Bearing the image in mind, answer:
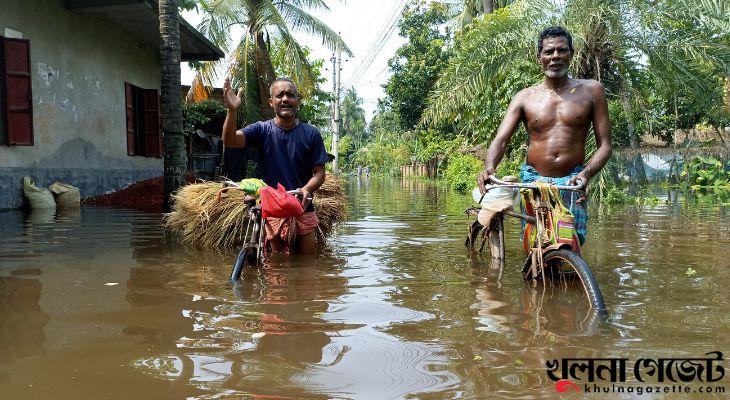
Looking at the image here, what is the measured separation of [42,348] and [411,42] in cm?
2984

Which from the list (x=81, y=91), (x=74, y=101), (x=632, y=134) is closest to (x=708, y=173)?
(x=632, y=134)

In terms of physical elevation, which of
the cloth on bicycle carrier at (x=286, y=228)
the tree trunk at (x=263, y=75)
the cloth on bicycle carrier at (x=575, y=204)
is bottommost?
the cloth on bicycle carrier at (x=286, y=228)

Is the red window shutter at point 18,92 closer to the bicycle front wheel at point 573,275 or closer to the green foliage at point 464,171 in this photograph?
the bicycle front wheel at point 573,275

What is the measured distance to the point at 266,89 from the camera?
16672 mm

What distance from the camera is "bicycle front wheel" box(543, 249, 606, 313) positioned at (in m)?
3.14

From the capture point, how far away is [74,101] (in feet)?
37.3

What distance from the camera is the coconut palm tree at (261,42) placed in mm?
16359

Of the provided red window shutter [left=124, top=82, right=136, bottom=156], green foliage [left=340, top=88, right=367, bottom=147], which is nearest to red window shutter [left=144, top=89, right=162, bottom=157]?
red window shutter [left=124, top=82, right=136, bottom=156]

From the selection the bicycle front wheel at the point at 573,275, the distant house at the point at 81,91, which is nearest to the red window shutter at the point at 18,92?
the distant house at the point at 81,91

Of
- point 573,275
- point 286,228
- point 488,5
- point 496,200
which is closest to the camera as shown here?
point 573,275

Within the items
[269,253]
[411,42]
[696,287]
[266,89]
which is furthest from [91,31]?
[411,42]

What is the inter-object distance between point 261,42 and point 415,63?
14.2 m

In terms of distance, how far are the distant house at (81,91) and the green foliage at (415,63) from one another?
16.7m

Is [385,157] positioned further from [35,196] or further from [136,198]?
[35,196]
